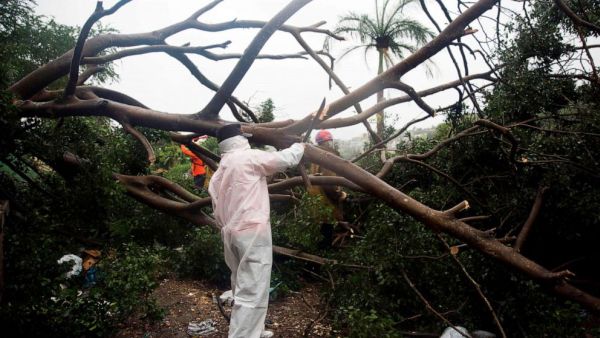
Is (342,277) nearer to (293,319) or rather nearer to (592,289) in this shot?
(293,319)

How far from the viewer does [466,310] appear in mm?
3980

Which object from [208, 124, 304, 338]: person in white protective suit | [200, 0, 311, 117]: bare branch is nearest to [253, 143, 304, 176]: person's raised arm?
[208, 124, 304, 338]: person in white protective suit

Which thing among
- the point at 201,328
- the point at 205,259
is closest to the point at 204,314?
the point at 201,328

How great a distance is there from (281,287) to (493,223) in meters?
2.75

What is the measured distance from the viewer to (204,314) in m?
4.46

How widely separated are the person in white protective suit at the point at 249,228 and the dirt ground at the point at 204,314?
1235mm

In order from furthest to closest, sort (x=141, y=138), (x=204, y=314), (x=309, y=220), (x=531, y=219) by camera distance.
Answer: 1. (x=309, y=220)
2. (x=204, y=314)
3. (x=141, y=138)
4. (x=531, y=219)

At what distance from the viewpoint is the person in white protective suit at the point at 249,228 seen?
293 cm

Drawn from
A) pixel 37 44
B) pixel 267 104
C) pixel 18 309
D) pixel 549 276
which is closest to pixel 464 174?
pixel 549 276

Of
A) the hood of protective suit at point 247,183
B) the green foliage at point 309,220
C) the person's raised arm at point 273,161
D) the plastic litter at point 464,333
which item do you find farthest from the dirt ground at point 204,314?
the person's raised arm at point 273,161

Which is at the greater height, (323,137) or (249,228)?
(323,137)

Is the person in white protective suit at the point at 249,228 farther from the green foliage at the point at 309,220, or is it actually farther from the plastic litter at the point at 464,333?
the plastic litter at the point at 464,333

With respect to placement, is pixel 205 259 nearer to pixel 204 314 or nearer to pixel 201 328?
pixel 204 314

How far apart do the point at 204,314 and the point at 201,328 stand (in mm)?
416
